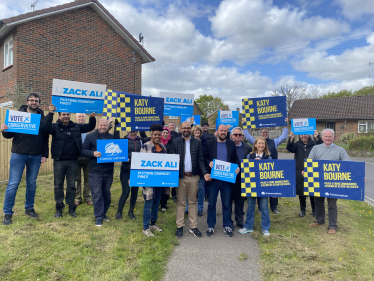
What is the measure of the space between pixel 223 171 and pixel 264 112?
2.37m

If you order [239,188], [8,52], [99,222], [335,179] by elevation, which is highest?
[8,52]

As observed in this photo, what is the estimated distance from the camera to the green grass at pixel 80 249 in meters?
3.19

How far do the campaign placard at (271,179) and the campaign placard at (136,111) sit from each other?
7.86 feet

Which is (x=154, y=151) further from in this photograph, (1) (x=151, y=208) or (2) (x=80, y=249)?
(2) (x=80, y=249)

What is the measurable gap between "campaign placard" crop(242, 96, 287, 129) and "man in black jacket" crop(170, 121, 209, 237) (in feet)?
6.51

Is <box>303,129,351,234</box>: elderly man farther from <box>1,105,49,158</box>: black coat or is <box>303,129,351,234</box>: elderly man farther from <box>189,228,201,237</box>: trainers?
<box>1,105,49,158</box>: black coat

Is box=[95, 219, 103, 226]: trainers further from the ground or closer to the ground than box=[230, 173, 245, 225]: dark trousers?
closer to the ground

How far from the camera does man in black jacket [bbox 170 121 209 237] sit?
460 cm

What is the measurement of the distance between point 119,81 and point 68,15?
3769mm

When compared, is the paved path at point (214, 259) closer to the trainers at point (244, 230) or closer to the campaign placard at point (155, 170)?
the trainers at point (244, 230)

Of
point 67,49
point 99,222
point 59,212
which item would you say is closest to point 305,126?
point 99,222

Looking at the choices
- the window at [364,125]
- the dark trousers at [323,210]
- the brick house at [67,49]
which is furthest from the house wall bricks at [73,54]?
the window at [364,125]

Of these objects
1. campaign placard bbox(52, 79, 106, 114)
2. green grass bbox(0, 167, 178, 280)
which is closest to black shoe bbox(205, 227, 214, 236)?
green grass bbox(0, 167, 178, 280)

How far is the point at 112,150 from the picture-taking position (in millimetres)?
4789
